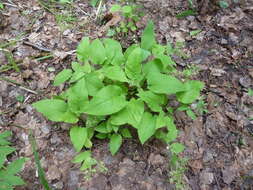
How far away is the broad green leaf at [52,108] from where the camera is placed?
2.40 metres

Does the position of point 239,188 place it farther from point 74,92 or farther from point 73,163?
point 74,92

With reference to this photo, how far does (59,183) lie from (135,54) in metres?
1.34

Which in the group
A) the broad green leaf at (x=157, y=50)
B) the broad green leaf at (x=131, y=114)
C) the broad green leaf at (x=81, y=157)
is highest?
the broad green leaf at (x=157, y=50)

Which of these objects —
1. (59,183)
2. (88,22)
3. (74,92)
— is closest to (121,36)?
(88,22)

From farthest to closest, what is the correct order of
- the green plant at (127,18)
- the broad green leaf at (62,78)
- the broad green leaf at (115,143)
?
the green plant at (127,18) < the broad green leaf at (62,78) < the broad green leaf at (115,143)

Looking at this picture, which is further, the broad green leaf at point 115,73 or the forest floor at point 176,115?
the broad green leaf at point 115,73

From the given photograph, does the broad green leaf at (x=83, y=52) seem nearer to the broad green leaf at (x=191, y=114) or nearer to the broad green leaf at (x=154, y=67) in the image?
the broad green leaf at (x=154, y=67)

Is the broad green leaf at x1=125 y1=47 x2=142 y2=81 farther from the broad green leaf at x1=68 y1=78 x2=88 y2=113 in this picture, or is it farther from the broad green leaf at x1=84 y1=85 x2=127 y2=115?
the broad green leaf at x1=68 y1=78 x2=88 y2=113

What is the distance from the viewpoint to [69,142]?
2.52 m

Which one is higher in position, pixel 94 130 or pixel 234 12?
pixel 234 12

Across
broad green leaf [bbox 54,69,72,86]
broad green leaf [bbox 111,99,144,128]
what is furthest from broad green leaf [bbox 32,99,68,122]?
broad green leaf [bbox 111,99,144,128]

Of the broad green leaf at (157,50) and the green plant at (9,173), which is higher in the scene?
the broad green leaf at (157,50)

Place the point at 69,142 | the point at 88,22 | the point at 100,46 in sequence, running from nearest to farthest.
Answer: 1. the point at 69,142
2. the point at 100,46
3. the point at 88,22

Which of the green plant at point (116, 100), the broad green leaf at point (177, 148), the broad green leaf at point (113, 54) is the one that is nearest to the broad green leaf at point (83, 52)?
the green plant at point (116, 100)
